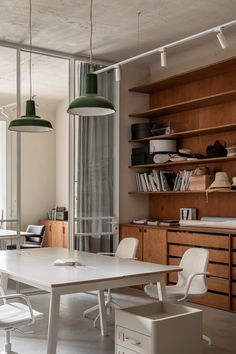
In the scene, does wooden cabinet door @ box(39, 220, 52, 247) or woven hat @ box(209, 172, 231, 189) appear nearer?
woven hat @ box(209, 172, 231, 189)

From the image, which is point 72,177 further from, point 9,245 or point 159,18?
point 159,18

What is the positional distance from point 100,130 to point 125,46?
120 centimetres

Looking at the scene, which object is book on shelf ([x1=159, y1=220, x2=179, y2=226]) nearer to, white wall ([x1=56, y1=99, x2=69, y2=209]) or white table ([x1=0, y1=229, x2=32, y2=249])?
white table ([x1=0, y1=229, x2=32, y2=249])

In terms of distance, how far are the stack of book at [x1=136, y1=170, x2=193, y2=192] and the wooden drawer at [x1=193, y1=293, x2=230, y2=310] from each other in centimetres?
143

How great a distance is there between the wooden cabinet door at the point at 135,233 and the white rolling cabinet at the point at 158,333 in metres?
2.89

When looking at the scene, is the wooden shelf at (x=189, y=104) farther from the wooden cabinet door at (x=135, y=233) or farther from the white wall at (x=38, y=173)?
the white wall at (x=38, y=173)

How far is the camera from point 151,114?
6.92m

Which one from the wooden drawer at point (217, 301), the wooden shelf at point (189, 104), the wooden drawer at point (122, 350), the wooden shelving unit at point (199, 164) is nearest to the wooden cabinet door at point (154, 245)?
the wooden shelving unit at point (199, 164)

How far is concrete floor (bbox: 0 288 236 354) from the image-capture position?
411cm

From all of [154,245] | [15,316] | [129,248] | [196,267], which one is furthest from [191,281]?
[154,245]

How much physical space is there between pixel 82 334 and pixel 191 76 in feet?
11.4

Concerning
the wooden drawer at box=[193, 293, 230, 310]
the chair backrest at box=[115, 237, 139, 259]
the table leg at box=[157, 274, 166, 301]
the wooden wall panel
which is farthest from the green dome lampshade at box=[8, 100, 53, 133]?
the wooden drawer at box=[193, 293, 230, 310]

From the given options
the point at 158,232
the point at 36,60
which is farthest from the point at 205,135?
the point at 36,60

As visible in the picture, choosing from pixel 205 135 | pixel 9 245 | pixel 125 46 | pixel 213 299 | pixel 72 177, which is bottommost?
pixel 213 299
